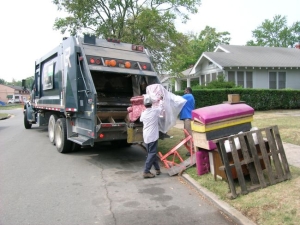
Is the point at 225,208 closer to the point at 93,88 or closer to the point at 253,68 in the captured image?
the point at 93,88

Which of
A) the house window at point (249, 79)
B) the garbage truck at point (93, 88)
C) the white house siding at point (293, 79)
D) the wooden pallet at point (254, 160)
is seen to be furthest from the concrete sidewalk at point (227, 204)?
the white house siding at point (293, 79)

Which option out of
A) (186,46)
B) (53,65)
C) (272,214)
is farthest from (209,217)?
(186,46)

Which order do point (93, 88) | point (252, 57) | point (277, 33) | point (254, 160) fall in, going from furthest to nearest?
point (277, 33) → point (252, 57) → point (93, 88) → point (254, 160)

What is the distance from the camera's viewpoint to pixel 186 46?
1789 centimetres

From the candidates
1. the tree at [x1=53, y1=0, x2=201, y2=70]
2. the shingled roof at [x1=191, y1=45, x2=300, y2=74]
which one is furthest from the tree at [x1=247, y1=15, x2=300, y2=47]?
the tree at [x1=53, y1=0, x2=201, y2=70]

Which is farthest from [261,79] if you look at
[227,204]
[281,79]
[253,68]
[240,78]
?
[227,204]

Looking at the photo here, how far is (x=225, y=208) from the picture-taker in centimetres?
403

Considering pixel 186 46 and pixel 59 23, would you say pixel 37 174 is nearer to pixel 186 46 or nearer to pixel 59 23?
pixel 59 23

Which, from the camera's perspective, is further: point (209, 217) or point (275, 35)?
point (275, 35)

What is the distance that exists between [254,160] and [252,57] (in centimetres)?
1988

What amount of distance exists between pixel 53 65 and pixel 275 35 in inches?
2251

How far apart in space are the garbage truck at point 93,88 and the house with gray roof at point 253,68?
12598 mm

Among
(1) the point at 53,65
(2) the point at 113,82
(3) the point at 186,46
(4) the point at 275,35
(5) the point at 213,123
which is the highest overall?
(4) the point at 275,35

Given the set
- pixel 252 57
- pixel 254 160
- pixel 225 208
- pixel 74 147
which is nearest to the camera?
pixel 225 208
